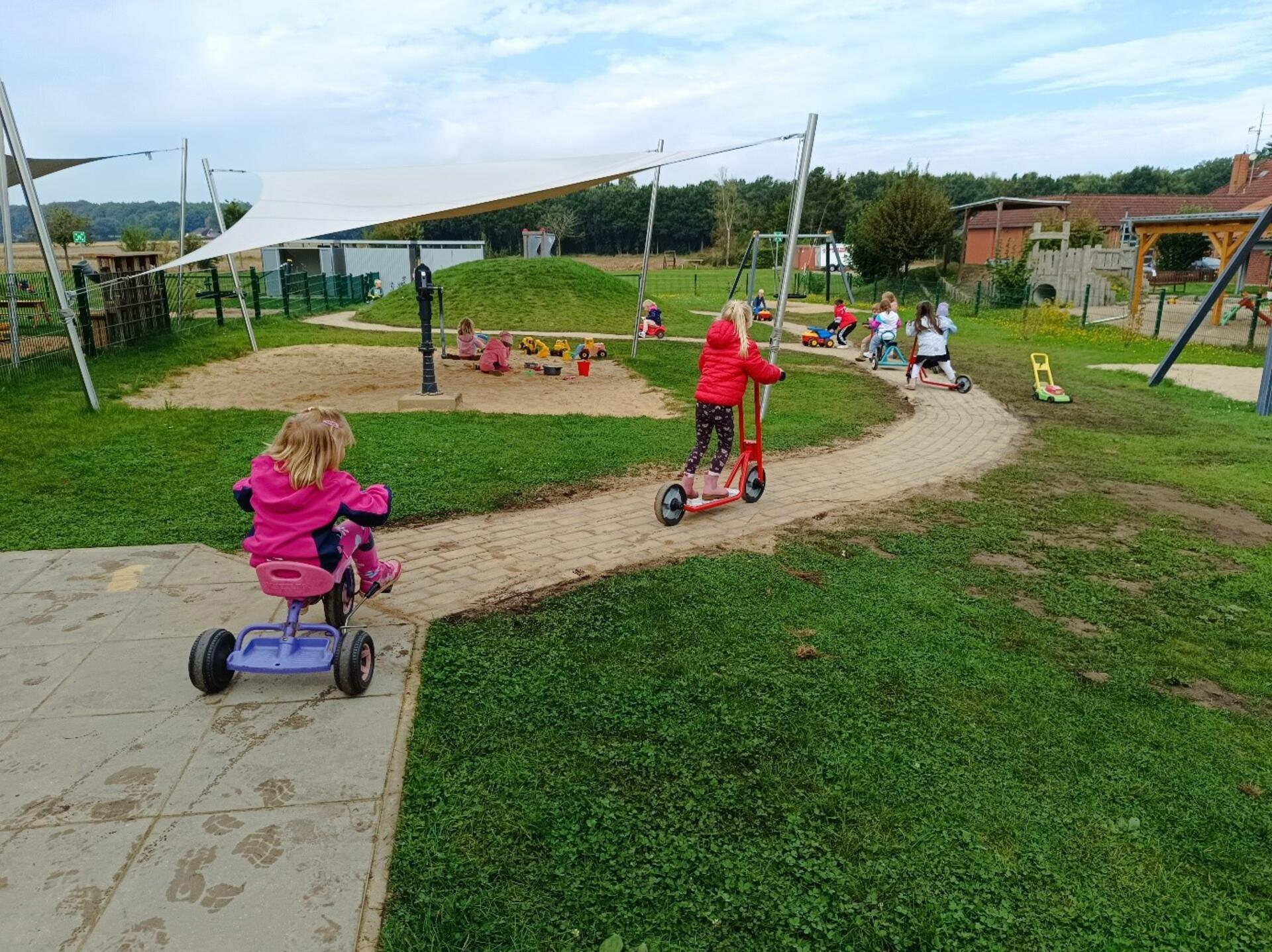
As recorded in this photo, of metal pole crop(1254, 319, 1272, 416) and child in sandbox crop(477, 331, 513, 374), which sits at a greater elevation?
metal pole crop(1254, 319, 1272, 416)

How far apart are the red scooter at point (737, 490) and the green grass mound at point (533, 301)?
14478 millimetres

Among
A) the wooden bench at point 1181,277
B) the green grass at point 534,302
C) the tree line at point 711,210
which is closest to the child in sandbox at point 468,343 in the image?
the green grass at point 534,302

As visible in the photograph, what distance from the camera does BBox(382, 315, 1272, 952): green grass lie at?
254 centimetres

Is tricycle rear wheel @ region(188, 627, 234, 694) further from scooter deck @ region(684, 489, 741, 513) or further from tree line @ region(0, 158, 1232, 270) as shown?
tree line @ region(0, 158, 1232, 270)

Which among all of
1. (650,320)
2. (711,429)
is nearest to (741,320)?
(711,429)

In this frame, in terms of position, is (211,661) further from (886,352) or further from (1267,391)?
(886,352)

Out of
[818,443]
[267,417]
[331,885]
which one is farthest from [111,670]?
[818,443]

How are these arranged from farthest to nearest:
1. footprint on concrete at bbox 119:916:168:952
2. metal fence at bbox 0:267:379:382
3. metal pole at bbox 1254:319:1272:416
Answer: metal fence at bbox 0:267:379:382 → metal pole at bbox 1254:319:1272:416 → footprint on concrete at bbox 119:916:168:952

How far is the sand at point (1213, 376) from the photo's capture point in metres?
13.1

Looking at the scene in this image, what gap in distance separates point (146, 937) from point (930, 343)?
41.8 ft

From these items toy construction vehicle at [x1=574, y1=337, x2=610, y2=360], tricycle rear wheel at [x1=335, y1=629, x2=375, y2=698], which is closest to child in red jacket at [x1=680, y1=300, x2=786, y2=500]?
tricycle rear wheel at [x1=335, y1=629, x2=375, y2=698]

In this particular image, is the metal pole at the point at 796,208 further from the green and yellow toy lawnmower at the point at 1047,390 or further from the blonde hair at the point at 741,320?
the green and yellow toy lawnmower at the point at 1047,390

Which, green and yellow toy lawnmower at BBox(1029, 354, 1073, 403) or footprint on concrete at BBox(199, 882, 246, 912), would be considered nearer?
footprint on concrete at BBox(199, 882, 246, 912)

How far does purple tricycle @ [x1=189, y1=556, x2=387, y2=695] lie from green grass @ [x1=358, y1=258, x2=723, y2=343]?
57.1ft
